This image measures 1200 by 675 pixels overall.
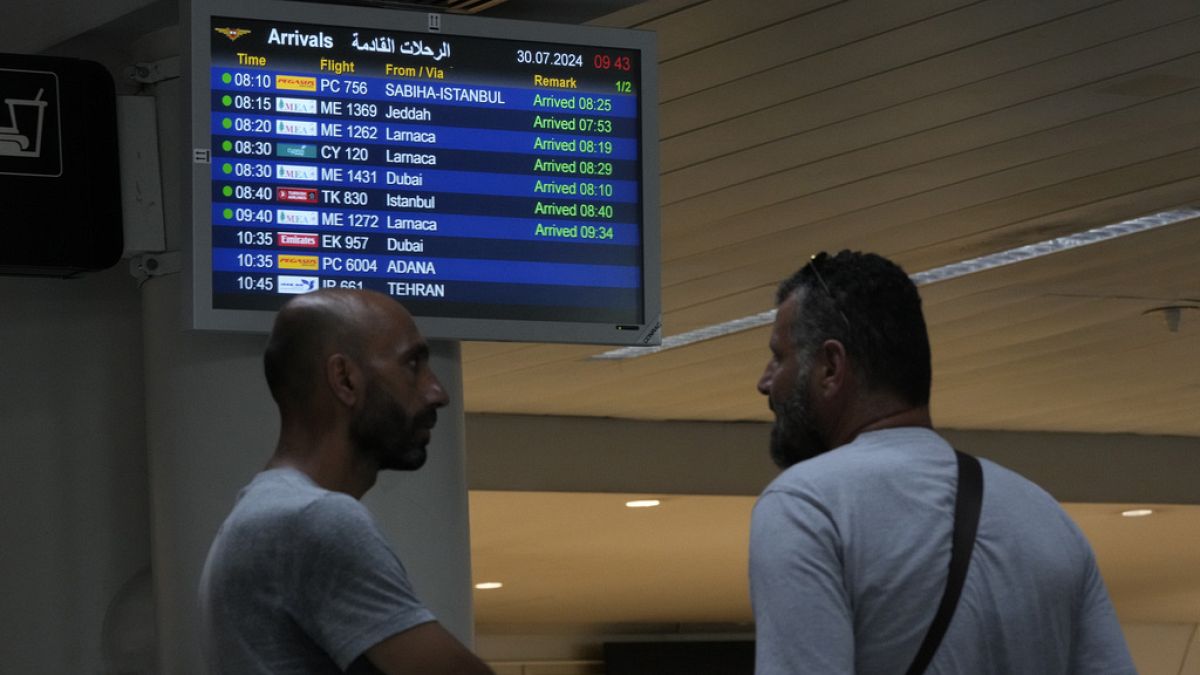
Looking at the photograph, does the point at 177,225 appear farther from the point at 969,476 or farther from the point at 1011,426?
the point at 1011,426

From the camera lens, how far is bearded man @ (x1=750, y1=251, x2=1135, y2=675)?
2209 mm

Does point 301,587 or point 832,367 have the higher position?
point 832,367

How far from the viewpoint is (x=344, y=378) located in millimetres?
2480

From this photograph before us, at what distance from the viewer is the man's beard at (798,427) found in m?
2.41

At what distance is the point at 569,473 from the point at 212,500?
6.53 metres

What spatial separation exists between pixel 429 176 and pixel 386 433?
1.52 meters

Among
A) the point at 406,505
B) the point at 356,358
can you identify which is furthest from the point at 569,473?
the point at 356,358

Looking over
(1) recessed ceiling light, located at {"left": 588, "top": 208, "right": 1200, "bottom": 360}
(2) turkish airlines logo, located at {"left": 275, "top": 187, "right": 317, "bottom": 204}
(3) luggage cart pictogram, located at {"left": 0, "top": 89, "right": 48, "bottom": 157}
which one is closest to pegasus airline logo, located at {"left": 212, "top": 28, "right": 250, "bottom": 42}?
(2) turkish airlines logo, located at {"left": 275, "top": 187, "right": 317, "bottom": 204}

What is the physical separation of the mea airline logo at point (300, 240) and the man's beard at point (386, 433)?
136 cm

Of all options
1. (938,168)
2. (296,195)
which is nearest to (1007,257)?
(938,168)

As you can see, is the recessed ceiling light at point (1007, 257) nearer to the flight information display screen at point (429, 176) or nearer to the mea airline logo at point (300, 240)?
the flight information display screen at point (429, 176)

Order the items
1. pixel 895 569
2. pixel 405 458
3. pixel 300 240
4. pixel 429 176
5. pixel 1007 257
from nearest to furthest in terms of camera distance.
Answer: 1. pixel 895 569
2. pixel 405 458
3. pixel 300 240
4. pixel 429 176
5. pixel 1007 257

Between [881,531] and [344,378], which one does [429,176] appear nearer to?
[344,378]

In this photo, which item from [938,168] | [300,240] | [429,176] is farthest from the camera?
[938,168]
